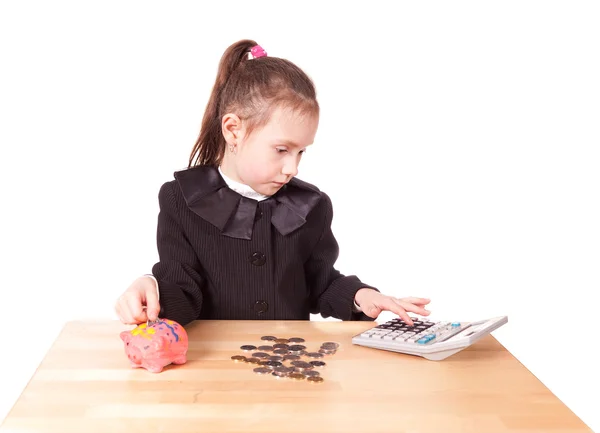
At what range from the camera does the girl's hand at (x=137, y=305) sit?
1.73 meters

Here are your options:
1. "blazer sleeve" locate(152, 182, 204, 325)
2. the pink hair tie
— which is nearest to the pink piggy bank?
"blazer sleeve" locate(152, 182, 204, 325)

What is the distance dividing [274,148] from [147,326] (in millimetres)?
571

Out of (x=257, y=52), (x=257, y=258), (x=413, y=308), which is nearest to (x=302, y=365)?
(x=413, y=308)

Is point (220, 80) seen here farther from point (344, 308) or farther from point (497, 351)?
point (497, 351)

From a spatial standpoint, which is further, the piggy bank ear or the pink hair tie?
the pink hair tie

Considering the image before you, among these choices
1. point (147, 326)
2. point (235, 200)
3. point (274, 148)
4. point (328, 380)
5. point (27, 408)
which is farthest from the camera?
point (235, 200)

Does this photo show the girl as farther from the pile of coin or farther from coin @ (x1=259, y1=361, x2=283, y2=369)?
coin @ (x1=259, y1=361, x2=283, y2=369)

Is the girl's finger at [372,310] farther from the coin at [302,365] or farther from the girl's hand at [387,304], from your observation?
the coin at [302,365]

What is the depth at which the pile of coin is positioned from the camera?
1596 mm

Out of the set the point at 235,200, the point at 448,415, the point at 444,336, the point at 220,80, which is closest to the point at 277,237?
the point at 235,200

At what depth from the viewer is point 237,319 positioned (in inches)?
86.0

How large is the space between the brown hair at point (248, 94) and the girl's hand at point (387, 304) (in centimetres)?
48

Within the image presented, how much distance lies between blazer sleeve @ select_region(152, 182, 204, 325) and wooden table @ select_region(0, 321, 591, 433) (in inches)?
9.7

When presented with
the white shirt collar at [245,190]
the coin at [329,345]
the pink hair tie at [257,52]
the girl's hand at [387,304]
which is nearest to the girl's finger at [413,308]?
the girl's hand at [387,304]
